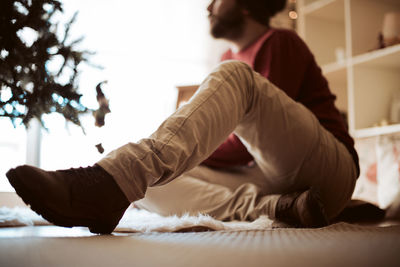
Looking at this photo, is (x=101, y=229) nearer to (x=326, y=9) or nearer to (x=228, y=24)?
(x=228, y=24)

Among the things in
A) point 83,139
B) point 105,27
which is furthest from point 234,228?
point 105,27

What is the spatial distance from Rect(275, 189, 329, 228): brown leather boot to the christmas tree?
0.55m

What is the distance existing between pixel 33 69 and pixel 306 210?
71 cm

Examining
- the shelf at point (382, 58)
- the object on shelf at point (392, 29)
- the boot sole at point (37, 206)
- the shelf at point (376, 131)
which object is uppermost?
the object on shelf at point (392, 29)

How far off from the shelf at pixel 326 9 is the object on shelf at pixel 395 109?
69 cm

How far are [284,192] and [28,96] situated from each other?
711mm

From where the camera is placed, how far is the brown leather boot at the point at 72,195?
1.99ft

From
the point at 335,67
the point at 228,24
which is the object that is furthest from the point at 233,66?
the point at 335,67

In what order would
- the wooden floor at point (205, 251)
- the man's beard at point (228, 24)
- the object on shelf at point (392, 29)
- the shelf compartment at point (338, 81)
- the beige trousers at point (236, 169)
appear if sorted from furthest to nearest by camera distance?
1. the shelf compartment at point (338, 81)
2. the object on shelf at point (392, 29)
3. the man's beard at point (228, 24)
4. the beige trousers at point (236, 169)
5. the wooden floor at point (205, 251)

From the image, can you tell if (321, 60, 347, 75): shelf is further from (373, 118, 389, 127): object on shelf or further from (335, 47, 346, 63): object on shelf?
(373, 118, 389, 127): object on shelf

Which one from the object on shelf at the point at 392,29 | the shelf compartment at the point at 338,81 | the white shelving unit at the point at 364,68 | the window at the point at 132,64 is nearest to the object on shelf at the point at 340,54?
the white shelving unit at the point at 364,68

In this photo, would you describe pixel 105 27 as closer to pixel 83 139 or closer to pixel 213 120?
pixel 83 139

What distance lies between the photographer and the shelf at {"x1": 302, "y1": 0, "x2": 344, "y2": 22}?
2.51 meters

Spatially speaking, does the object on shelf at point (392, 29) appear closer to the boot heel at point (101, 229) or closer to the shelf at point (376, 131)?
the shelf at point (376, 131)
